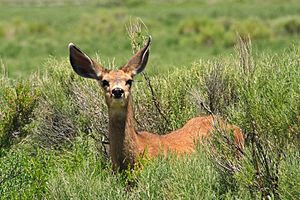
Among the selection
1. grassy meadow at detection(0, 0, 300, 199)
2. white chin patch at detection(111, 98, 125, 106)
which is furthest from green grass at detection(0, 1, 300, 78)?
white chin patch at detection(111, 98, 125, 106)

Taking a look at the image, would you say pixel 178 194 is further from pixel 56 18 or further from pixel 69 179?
pixel 56 18

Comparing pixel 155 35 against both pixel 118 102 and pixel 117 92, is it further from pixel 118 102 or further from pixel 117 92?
pixel 117 92

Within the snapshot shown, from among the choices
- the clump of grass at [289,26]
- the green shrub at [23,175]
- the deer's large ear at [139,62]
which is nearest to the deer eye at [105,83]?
the deer's large ear at [139,62]

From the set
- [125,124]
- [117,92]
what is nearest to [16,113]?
[125,124]

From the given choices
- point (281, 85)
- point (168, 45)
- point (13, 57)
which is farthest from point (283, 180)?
point (168, 45)

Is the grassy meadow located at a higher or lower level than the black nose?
lower

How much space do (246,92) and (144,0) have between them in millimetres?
94354

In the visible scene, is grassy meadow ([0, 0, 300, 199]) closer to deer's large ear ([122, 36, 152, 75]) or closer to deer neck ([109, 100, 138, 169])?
deer neck ([109, 100, 138, 169])

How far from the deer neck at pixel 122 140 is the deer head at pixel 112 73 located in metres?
0.16

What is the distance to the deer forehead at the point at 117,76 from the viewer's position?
7805 millimetres

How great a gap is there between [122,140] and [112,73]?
0.67m

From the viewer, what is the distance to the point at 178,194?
6539mm

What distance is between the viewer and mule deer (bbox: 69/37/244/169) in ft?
25.5

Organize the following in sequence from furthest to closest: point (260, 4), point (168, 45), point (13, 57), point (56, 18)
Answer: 1. point (260, 4)
2. point (56, 18)
3. point (168, 45)
4. point (13, 57)
